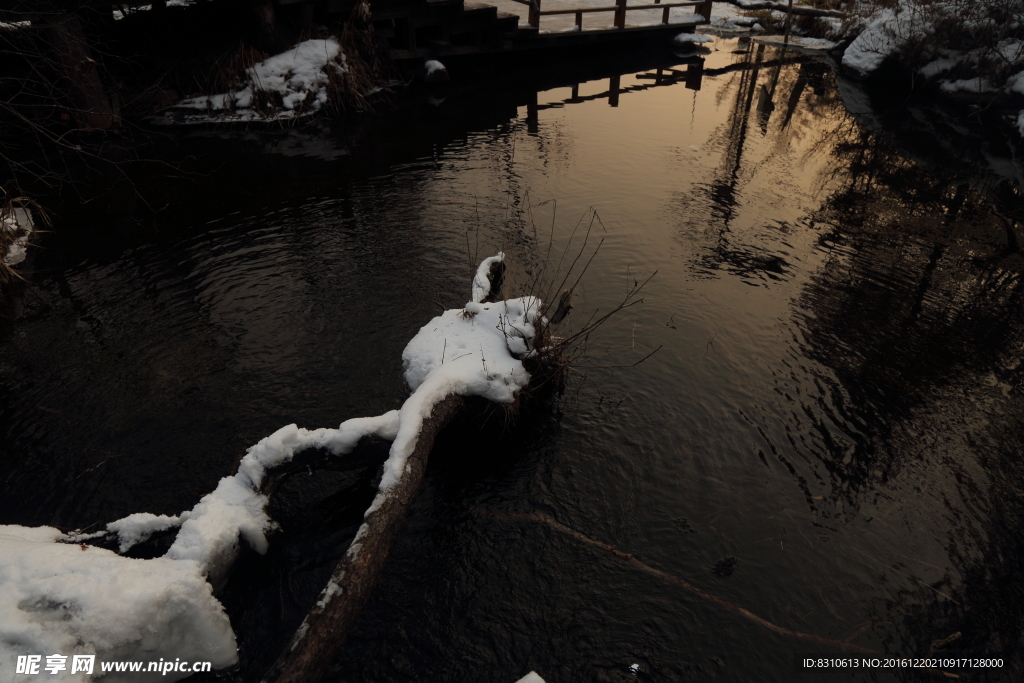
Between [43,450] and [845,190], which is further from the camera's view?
[845,190]

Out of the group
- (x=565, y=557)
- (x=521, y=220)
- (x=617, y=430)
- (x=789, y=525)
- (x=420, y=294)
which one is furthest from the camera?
(x=521, y=220)

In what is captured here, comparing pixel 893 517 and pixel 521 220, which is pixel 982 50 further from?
pixel 893 517

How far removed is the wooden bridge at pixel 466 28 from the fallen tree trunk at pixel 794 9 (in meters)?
7.94

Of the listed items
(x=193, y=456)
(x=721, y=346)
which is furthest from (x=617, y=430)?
(x=193, y=456)

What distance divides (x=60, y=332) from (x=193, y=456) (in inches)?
123

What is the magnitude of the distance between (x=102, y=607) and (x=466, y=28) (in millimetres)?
18090

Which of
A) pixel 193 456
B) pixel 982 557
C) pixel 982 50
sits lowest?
pixel 982 557

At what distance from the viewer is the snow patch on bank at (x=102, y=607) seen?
298cm

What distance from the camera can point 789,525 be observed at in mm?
5008

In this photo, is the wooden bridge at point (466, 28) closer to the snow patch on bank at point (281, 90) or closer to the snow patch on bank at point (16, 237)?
the snow patch on bank at point (281, 90)

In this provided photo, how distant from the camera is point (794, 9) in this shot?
26.0m

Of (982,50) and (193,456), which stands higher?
(982,50)

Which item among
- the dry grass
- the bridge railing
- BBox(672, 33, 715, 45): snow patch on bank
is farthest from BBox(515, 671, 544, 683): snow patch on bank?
BBox(672, 33, 715, 45): snow patch on bank

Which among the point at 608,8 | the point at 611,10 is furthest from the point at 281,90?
the point at 611,10
